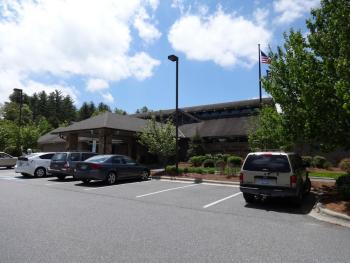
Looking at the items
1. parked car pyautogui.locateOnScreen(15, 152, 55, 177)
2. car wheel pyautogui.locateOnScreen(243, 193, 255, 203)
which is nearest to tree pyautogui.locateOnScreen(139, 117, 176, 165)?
parked car pyautogui.locateOnScreen(15, 152, 55, 177)

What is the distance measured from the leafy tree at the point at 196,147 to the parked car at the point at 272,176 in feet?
68.3

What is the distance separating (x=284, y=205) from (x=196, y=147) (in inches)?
826

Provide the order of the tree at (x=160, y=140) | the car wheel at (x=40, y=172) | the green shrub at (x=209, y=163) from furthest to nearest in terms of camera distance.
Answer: the green shrub at (x=209, y=163) < the tree at (x=160, y=140) < the car wheel at (x=40, y=172)

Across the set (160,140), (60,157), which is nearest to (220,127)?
(160,140)

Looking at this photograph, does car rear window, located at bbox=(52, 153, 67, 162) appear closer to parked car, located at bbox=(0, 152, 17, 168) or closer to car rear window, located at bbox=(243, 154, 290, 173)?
car rear window, located at bbox=(243, 154, 290, 173)

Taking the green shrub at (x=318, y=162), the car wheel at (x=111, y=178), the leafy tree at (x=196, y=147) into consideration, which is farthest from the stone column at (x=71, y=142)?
the green shrub at (x=318, y=162)

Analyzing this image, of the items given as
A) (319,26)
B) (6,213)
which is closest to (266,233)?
(6,213)

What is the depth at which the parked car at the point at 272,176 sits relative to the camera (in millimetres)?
10781

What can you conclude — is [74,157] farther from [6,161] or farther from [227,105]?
[227,105]

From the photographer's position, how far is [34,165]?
2119 cm

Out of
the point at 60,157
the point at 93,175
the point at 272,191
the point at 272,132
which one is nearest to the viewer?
the point at 272,191

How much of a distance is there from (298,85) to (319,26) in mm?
2528

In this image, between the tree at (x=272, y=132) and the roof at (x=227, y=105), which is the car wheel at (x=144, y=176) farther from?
the roof at (x=227, y=105)

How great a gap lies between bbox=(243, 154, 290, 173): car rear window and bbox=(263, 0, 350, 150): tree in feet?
7.75
